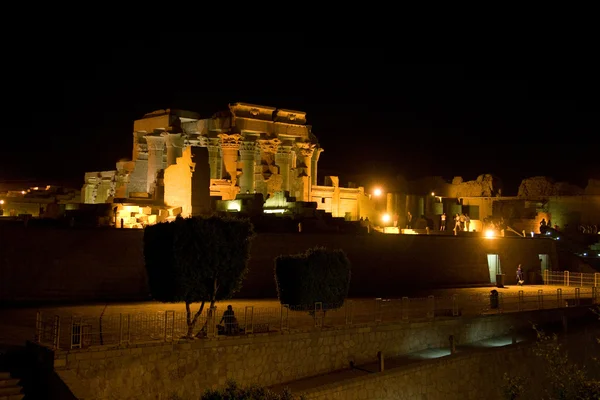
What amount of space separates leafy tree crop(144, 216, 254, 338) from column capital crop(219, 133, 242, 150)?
1112 inches

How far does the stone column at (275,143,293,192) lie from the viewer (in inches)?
1881

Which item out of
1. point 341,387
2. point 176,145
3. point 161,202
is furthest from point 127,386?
point 176,145

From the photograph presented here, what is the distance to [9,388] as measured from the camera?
12375 millimetres

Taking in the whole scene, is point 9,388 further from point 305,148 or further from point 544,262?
point 305,148

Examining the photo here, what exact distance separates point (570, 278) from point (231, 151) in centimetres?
2238

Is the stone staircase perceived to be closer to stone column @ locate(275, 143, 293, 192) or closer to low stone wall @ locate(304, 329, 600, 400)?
low stone wall @ locate(304, 329, 600, 400)

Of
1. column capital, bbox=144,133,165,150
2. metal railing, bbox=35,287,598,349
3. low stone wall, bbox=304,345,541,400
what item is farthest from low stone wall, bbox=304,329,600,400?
column capital, bbox=144,133,165,150

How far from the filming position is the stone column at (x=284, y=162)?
47.8 meters

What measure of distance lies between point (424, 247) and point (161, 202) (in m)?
12.7

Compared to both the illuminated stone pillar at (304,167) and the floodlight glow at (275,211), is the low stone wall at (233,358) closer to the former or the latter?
the floodlight glow at (275,211)

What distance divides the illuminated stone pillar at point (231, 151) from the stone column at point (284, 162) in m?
3.86

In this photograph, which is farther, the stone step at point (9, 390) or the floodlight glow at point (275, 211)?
the floodlight glow at point (275, 211)

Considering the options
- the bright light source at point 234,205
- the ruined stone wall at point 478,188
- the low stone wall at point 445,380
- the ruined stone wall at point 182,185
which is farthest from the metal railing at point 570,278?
the ruined stone wall at point 478,188

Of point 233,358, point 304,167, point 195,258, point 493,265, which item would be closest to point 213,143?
point 304,167
